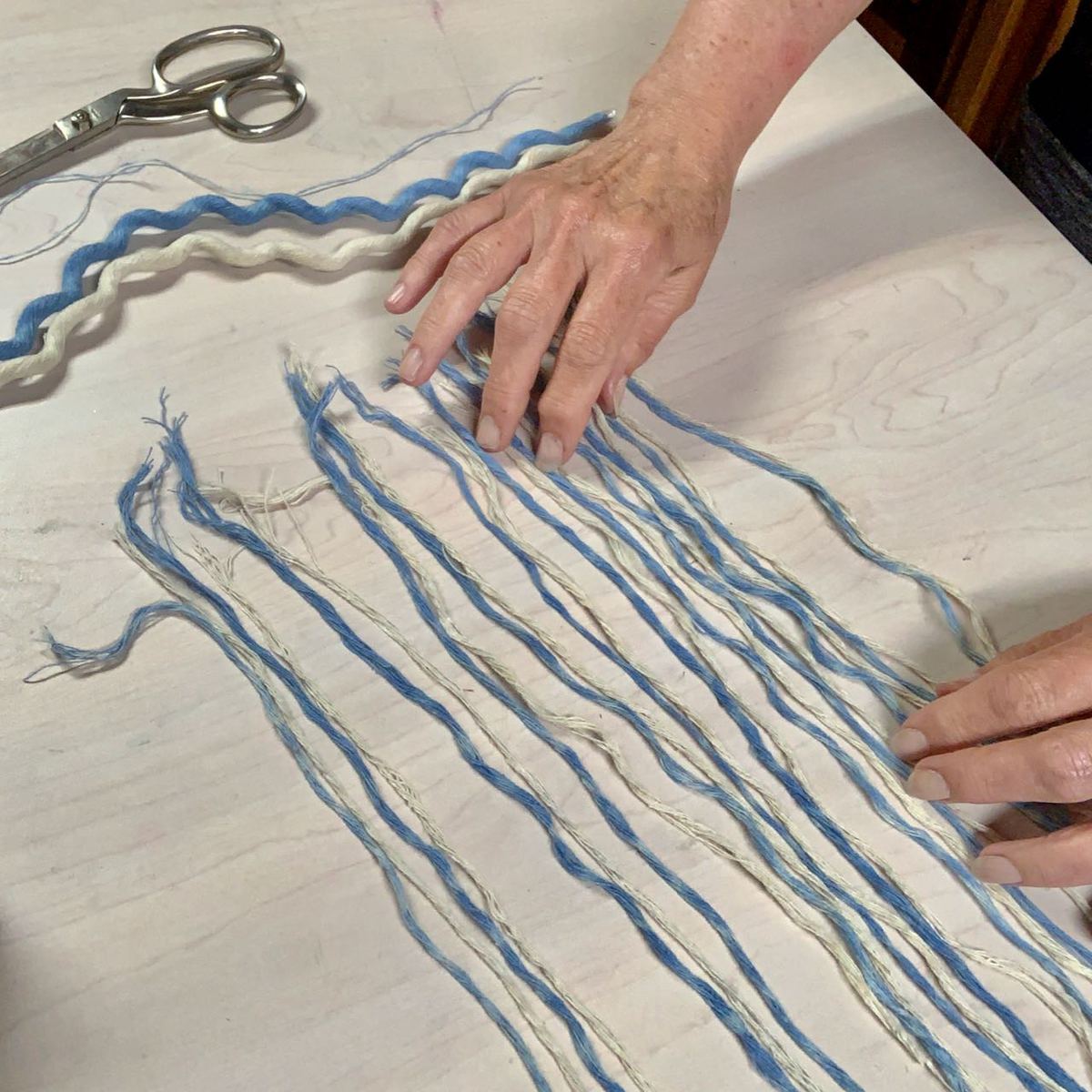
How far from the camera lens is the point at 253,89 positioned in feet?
2.92

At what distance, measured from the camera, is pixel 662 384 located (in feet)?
2.57

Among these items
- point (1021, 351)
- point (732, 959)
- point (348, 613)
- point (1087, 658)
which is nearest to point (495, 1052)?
point (732, 959)

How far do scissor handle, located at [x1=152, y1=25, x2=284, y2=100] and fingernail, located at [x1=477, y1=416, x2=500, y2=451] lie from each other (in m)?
0.37

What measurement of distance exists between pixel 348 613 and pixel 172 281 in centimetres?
30

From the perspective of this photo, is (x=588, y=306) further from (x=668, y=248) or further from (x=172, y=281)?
(x=172, y=281)

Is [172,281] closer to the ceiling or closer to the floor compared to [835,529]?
closer to the ceiling

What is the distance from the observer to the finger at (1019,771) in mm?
576

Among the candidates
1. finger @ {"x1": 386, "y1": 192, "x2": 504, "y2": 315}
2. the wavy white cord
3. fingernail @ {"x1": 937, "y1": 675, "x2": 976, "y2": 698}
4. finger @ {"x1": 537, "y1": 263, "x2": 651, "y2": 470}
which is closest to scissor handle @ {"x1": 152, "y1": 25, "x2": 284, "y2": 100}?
the wavy white cord

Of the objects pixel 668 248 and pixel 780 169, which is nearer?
pixel 668 248

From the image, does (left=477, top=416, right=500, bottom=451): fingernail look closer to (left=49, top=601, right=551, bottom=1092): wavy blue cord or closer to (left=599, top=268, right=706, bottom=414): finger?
(left=599, top=268, right=706, bottom=414): finger

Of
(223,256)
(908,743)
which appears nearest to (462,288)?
(223,256)

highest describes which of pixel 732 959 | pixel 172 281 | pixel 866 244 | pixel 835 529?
pixel 172 281

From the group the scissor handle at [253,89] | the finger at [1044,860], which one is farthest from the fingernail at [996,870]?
the scissor handle at [253,89]

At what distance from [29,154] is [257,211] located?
0.56 feet
